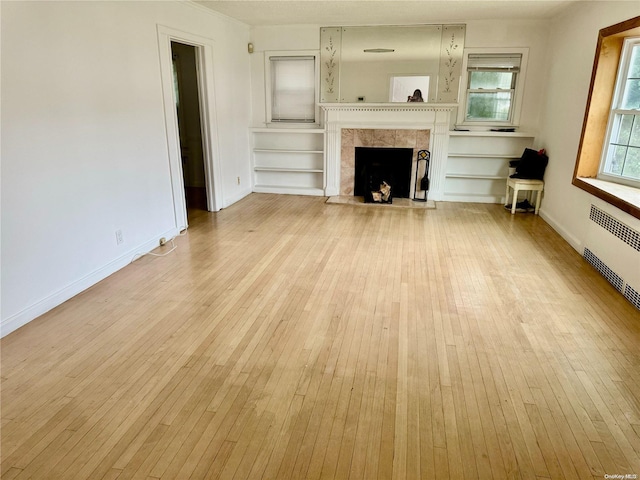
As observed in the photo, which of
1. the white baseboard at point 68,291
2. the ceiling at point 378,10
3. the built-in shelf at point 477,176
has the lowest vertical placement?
the white baseboard at point 68,291

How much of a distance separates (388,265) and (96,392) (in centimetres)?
259

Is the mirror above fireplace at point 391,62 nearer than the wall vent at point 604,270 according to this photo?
No

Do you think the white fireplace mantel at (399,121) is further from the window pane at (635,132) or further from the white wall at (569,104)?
the window pane at (635,132)

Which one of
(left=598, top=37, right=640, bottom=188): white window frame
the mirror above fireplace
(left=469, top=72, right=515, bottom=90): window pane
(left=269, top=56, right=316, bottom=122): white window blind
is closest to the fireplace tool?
the mirror above fireplace

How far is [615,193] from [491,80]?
3095 millimetres

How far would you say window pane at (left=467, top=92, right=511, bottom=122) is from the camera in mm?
6211

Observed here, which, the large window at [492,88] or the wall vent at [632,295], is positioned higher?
the large window at [492,88]

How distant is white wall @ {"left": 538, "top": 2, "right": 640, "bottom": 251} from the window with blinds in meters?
0.49

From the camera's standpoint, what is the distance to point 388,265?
13.1 ft

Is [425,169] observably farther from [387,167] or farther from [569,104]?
[569,104]

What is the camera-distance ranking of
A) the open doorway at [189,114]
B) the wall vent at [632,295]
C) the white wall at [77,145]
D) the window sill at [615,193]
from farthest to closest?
the open doorway at [189,114]
the window sill at [615,193]
the wall vent at [632,295]
the white wall at [77,145]

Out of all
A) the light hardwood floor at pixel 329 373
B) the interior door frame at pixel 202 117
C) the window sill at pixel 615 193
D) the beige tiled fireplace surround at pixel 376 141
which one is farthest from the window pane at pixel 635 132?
the interior door frame at pixel 202 117

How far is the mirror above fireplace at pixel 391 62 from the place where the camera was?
6.13m

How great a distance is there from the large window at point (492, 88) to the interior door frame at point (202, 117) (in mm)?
3606
